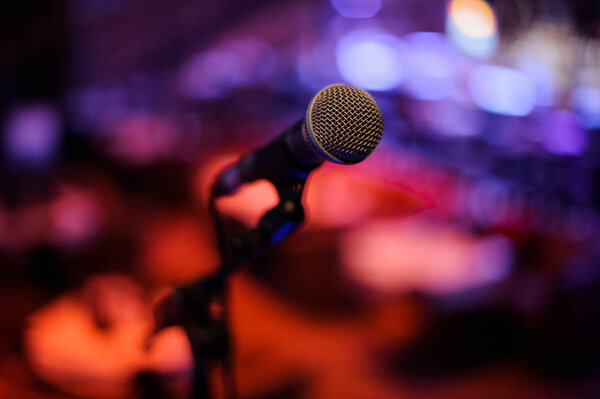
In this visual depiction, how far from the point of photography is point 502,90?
7359 millimetres

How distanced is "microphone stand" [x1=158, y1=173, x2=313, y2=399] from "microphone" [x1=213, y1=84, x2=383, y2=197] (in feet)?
0.12

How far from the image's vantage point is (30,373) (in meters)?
2.39

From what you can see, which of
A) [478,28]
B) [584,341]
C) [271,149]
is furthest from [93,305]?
[478,28]

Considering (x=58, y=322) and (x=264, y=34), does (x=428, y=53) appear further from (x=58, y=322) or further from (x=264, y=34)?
(x=58, y=322)

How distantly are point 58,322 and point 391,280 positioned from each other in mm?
2116

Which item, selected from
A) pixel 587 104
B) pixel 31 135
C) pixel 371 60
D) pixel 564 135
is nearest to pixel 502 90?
pixel 587 104

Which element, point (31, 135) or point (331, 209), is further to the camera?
point (331, 209)

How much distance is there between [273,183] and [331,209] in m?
3.54

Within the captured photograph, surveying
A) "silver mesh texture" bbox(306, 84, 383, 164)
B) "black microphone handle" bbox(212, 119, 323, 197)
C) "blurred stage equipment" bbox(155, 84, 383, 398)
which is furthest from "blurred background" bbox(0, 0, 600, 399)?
"silver mesh texture" bbox(306, 84, 383, 164)

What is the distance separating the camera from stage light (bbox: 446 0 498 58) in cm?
650

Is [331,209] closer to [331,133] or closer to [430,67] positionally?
[331,133]

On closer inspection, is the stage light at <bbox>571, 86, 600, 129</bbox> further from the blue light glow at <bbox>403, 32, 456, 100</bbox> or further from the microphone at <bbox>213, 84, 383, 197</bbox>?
the microphone at <bbox>213, 84, 383, 197</bbox>

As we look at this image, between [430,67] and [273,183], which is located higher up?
[273,183]

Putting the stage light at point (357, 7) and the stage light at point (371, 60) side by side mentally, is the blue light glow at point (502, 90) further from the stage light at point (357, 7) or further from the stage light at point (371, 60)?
the stage light at point (357, 7)
